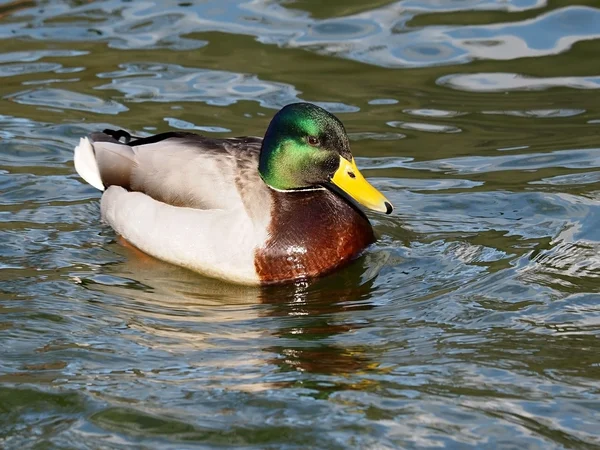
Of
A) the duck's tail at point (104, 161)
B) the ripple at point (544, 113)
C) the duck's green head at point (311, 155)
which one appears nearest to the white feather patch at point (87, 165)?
the duck's tail at point (104, 161)

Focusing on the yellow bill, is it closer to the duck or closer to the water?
the duck

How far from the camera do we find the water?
4.87m

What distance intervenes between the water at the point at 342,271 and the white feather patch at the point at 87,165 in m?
0.25

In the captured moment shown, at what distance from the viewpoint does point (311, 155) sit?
22.7 ft

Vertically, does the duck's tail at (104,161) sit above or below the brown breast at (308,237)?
above

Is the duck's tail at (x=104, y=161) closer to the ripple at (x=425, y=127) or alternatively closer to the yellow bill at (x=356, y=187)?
the yellow bill at (x=356, y=187)

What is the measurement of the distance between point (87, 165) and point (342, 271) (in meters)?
2.10

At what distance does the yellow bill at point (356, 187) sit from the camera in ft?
22.1

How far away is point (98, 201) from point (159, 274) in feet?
4.56

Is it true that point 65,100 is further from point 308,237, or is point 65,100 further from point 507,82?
point 308,237

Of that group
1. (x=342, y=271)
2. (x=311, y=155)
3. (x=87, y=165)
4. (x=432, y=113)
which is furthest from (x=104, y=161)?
(x=432, y=113)

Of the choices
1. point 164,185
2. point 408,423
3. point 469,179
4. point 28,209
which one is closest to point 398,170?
point 469,179

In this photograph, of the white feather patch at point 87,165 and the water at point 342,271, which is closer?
the water at point 342,271

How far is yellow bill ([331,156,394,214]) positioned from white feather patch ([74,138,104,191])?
6.00ft
